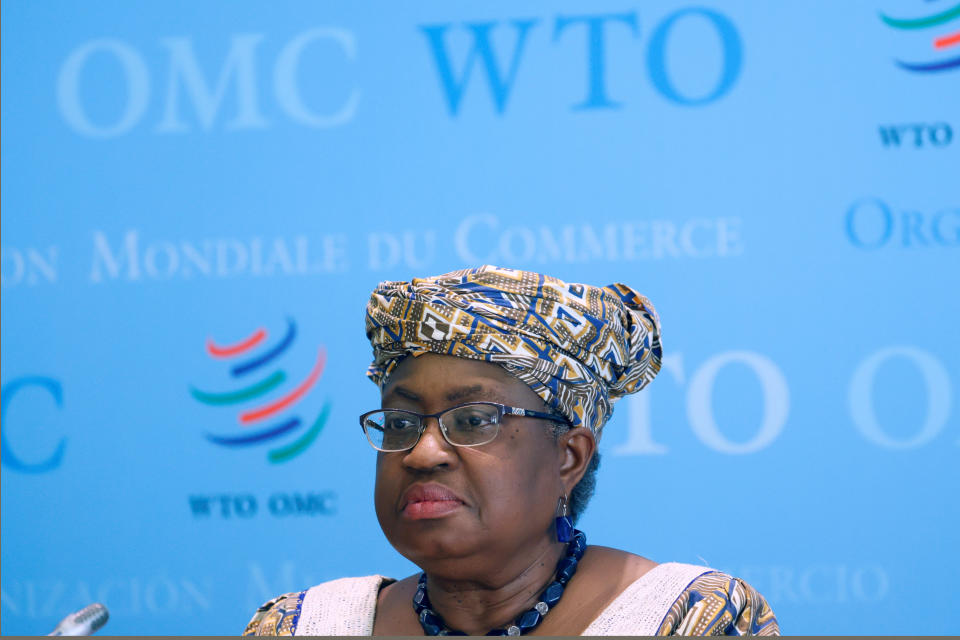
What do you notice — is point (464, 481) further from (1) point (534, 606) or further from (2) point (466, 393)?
(1) point (534, 606)

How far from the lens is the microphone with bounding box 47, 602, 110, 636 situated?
4.19ft

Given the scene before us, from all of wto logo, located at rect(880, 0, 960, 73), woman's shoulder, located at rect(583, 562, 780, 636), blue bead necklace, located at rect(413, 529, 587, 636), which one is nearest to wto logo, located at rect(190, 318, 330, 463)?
blue bead necklace, located at rect(413, 529, 587, 636)

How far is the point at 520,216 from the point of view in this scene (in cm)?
328

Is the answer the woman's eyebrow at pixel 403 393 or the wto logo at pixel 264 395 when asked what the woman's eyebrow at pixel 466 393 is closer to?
the woman's eyebrow at pixel 403 393

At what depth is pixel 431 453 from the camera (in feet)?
5.66

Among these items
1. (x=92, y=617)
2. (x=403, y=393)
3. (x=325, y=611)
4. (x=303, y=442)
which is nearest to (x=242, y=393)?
(x=303, y=442)

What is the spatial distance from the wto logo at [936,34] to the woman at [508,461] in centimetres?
164

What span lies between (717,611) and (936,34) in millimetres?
2012

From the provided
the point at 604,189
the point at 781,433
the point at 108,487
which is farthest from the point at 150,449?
the point at 781,433

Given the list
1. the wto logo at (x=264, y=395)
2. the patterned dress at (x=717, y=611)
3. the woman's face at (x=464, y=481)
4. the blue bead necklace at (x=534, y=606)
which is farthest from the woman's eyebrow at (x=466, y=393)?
the wto logo at (x=264, y=395)

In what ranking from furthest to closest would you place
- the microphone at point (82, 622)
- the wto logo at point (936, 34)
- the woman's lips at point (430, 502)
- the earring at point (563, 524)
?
1. the wto logo at point (936, 34)
2. the earring at point (563, 524)
3. the woman's lips at point (430, 502)
4. the microphone at point (82, 622)

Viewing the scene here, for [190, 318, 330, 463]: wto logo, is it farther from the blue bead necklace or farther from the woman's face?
the woman's face

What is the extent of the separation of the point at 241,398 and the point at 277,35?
1.11 meters

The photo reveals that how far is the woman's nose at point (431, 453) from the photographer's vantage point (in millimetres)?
1721
